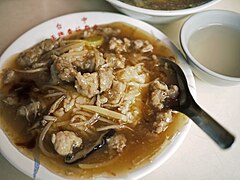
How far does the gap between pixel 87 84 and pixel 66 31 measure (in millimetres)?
444

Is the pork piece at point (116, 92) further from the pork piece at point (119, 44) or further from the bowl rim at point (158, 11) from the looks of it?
the bowl rim at point (158, 11)

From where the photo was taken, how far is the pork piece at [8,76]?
1550 mm

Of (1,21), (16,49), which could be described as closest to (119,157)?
(16,49)

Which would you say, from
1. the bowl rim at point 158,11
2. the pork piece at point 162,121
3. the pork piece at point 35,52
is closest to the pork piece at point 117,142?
the pork piece at point 162,121

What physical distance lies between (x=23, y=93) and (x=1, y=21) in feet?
2.04

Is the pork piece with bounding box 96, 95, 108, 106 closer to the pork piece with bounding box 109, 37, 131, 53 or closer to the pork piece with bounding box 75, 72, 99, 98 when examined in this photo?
the pork piece with bounding box 75, 72, 99, 98

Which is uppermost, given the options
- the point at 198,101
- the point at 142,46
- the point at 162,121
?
the point at 142,46

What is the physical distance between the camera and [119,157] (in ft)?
4.42

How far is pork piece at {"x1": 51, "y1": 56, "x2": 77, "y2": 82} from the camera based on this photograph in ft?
4.81

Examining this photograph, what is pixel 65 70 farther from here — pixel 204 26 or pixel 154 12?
pixel 204 26

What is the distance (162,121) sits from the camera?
142 centimetres

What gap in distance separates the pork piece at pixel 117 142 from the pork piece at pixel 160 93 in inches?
8.3

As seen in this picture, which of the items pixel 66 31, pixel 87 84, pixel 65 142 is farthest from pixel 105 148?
pixel 66 31

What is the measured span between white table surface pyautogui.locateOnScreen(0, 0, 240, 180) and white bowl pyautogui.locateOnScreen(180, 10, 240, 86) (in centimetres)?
12
